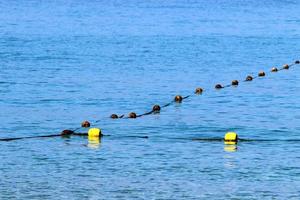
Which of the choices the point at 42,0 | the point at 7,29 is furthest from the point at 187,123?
the point at 42,0

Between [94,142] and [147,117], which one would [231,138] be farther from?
[147,117]

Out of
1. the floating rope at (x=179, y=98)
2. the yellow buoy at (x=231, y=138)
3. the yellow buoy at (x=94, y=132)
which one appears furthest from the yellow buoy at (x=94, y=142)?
the yellow buoy at (x=231, y=138)

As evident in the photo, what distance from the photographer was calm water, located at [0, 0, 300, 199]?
71.5 ft

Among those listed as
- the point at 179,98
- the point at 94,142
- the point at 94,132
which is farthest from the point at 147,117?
the point at 94,142

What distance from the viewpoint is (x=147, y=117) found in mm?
32000

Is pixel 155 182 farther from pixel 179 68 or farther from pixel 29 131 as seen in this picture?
pixel 179 68

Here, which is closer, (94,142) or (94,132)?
(94,142)

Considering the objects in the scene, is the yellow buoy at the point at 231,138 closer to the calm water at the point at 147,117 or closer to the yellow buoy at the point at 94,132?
the calm water at the point at 147,117

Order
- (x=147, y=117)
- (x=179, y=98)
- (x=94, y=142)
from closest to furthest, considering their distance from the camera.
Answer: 1. (x=94, y=142)
2. (x=147, y=117)
3. (x=179, y=98)

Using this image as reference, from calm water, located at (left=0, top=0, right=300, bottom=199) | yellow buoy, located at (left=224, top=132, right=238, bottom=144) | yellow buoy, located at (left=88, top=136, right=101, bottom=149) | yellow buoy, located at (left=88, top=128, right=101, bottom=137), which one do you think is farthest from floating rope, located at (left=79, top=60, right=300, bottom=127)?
yellow buoy, located at (left=224, top=132, right=238, bottom=144)

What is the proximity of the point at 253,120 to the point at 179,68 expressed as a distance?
17.1m

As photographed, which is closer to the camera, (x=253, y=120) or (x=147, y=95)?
(x=253, y=120)

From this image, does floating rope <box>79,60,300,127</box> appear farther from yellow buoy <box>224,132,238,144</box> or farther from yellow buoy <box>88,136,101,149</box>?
yellow buoy <box>224,132,238,144</box>

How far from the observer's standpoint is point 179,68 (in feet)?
158
